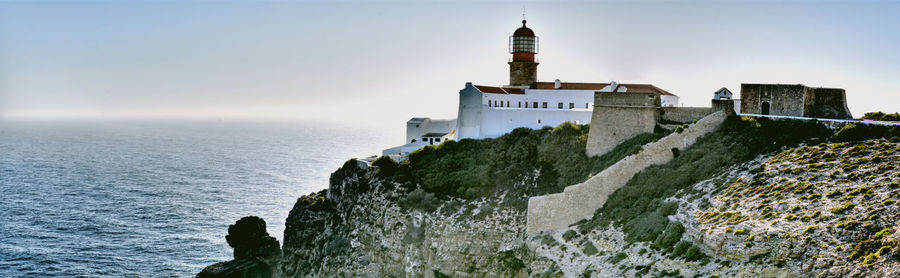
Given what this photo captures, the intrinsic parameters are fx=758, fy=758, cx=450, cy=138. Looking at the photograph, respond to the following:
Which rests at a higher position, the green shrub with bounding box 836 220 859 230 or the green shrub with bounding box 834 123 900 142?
the green shrub with bounding box 834 123 900 142

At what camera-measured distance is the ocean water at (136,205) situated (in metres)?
49.6

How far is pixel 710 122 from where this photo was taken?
37219mm

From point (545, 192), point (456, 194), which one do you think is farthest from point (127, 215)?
point (545, 192)

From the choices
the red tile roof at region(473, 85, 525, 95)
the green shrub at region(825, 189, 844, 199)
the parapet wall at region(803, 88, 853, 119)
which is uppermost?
the red tile roof at region(473, 85, 525, 95)

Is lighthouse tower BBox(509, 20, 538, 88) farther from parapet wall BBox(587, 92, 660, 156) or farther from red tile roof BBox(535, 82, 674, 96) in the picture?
parapet wall BBox(587, 92, 660, 156)

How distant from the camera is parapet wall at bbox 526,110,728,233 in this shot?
1377 inches

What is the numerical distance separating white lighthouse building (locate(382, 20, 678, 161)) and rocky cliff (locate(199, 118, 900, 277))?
1.71 m

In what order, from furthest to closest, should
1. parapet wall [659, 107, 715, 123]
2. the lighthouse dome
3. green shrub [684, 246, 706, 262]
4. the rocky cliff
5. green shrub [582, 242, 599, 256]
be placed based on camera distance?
1. the lighthouse dome
2. parapet wall [659, 107, 715, 123]
3. green shrub [582, 242, 599, 256]
4. green shrub [684, 246, 706, 262]
5. the rocky cliff

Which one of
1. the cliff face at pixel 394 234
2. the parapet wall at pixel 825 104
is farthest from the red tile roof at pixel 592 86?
the cliff face at pixel 394 234

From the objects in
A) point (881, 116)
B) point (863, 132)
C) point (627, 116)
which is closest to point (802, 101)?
point (881, 116)

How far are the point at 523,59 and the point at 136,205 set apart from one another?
4023 cm

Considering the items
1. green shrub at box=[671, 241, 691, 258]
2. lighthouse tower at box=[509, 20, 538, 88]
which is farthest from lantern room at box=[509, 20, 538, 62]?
green shrub at box=[671, 241, 691, 258]

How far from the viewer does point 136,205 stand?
70.4 meters

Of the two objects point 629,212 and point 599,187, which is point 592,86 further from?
point 629,212
